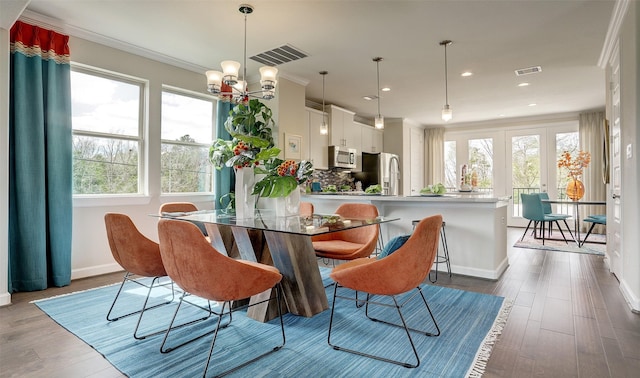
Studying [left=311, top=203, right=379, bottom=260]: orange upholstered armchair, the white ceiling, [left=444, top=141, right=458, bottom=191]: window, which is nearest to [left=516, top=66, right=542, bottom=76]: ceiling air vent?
the white ceiling

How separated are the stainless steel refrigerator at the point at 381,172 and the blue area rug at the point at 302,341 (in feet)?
14.4

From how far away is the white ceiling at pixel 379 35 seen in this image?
3.03m

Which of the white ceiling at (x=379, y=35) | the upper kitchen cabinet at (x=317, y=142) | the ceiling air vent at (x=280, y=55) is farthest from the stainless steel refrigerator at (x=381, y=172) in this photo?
the ceiling air vent at (x=280, y=55)

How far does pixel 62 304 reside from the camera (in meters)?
2.82

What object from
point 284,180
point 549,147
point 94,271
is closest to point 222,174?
point 94,271

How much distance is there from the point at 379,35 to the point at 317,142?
2.46m

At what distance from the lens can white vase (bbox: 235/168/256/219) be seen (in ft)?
8.56

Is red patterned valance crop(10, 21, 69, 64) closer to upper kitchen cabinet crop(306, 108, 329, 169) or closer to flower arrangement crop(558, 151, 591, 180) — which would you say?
upper kitchen cabinet crop(306, 108, 329, 169)

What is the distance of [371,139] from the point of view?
755cm

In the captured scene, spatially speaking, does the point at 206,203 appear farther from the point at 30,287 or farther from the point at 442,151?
the point at 442,151

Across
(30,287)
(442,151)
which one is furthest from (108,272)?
(442,151)

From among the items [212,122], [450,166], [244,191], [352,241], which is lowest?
[352,241]

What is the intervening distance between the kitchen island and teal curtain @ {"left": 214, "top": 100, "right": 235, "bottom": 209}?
2.03m

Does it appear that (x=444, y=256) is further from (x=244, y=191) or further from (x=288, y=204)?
(x=244, y=191)
